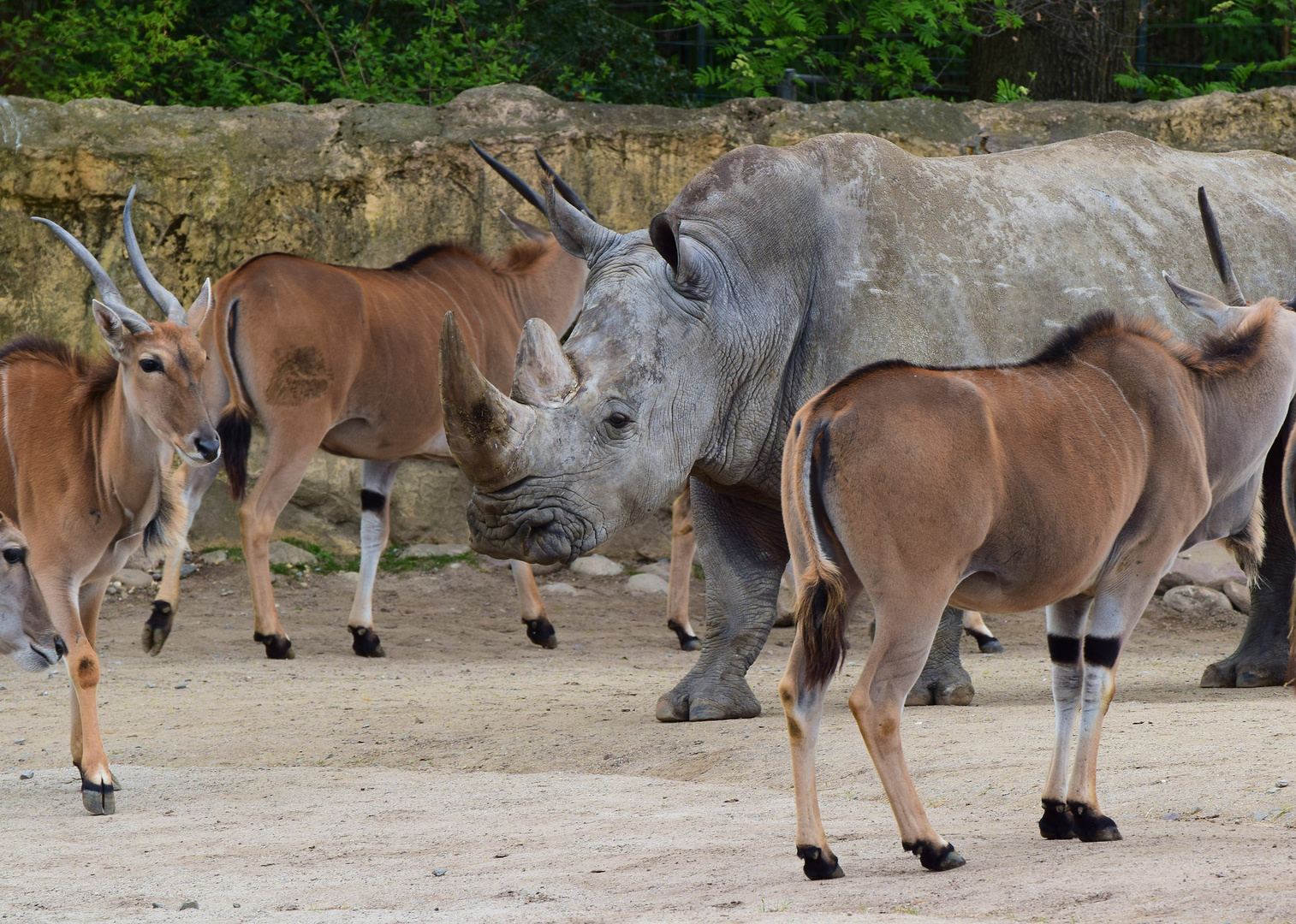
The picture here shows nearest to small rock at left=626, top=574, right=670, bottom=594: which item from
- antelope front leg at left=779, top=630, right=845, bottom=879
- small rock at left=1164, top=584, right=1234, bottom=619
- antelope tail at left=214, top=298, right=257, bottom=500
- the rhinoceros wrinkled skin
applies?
antelope tail at left=214, top=298, right=257, bottom=500

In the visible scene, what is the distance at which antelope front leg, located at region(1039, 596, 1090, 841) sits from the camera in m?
4.04

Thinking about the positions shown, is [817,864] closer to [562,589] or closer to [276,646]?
[276,646]

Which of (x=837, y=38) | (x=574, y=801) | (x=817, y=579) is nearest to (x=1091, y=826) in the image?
(x=817, y=579)

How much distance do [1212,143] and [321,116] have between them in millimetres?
5827

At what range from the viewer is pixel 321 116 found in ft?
33.8

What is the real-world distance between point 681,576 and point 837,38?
5.59 metres

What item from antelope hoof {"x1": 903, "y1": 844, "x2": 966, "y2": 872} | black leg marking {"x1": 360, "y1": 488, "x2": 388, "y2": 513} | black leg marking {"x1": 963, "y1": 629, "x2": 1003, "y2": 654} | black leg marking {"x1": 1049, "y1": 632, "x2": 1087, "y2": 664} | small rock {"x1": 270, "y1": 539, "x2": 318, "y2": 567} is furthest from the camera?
small rock {"x1": 270, "y1": 539, "x2": 318, "y2": 567}

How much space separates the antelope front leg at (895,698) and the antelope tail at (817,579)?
10 centimetres

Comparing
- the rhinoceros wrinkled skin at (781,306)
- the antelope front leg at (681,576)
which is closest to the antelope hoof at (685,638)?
the antelope front leg at (681,576)

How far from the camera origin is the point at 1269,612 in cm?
673

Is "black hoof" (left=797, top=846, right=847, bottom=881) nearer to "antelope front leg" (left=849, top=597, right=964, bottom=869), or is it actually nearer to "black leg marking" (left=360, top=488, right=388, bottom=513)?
"antelope front leg" (left=849, top=597, right=964, bottom=869)

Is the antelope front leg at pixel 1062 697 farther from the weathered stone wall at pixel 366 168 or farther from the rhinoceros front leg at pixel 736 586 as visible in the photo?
the weathered stone wall at pixel 366 168

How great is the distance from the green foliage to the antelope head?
22.3ft

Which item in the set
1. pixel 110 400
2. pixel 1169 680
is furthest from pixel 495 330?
pixel 1169 680
